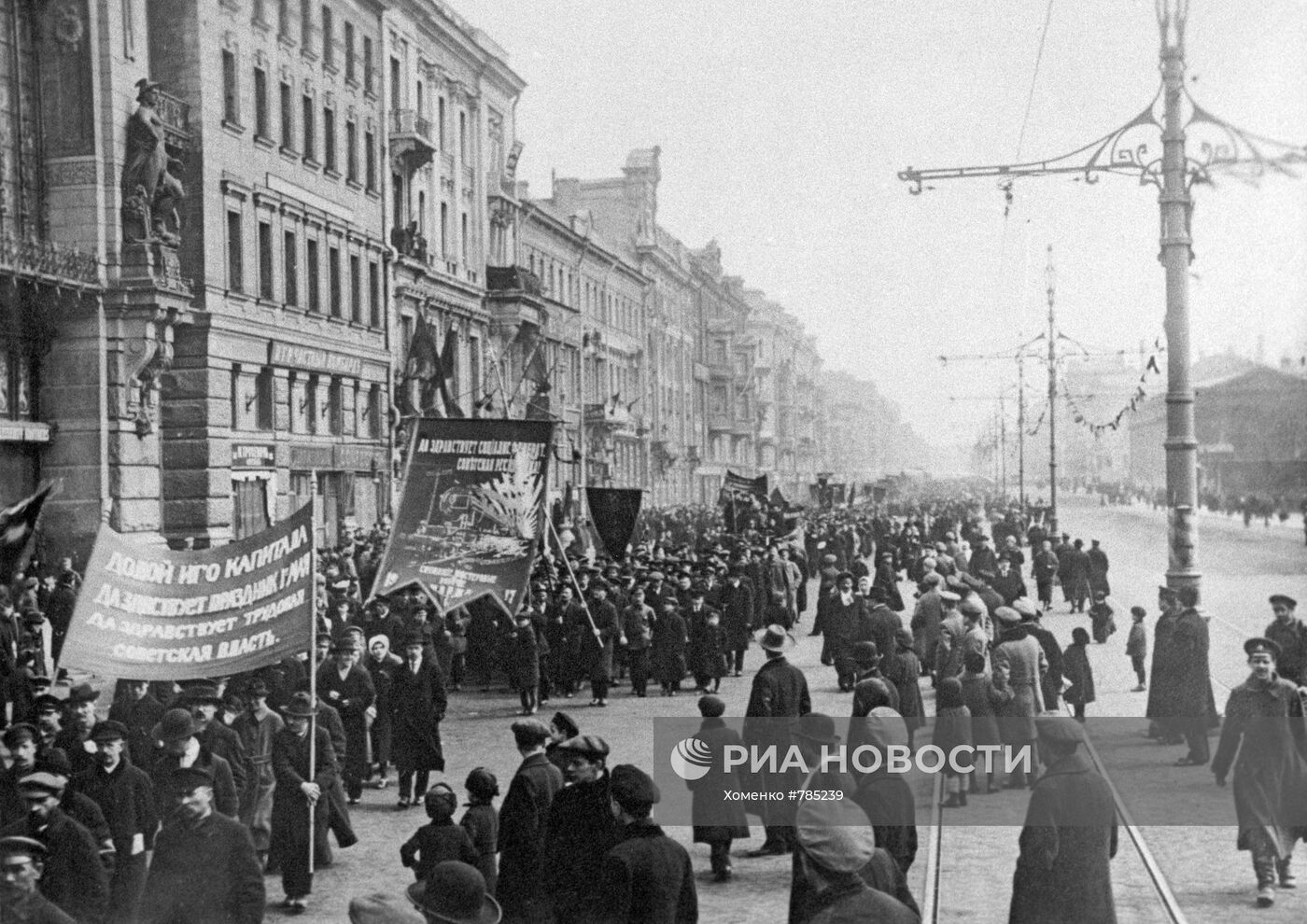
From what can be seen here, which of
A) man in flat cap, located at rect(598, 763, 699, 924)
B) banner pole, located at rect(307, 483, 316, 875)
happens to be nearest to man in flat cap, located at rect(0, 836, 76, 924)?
man in flat cap, located at rect(598, 763, 699, 924)

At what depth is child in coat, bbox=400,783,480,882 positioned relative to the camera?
7172 mm

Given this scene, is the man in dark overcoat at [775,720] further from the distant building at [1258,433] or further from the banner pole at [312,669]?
the distant building at [1258,433]

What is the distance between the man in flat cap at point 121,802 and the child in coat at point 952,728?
20.0 feet

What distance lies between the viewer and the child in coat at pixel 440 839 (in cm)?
717

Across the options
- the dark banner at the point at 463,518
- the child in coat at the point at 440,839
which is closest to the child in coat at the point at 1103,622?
the dark banner at the point at 463,518

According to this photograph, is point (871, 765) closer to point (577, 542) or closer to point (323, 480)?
point (577, 542)

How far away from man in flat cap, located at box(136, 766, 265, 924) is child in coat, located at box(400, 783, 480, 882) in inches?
37.8

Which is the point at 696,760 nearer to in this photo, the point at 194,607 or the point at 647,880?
the point at 194,607

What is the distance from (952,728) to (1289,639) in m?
2.91

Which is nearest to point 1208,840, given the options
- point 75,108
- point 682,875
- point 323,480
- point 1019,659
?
point 1019,659

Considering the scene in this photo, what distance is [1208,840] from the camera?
980 centimetres

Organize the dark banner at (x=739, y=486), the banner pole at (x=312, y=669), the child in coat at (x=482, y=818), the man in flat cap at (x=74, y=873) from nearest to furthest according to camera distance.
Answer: the man in flat cap at (x=74, y=873), the child in coat at (x=482, y=818), the banner pole at (x=312, y=669), the dark banner at (x=739, y=486)

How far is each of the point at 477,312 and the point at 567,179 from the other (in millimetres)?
27508

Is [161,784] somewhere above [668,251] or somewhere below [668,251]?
below
